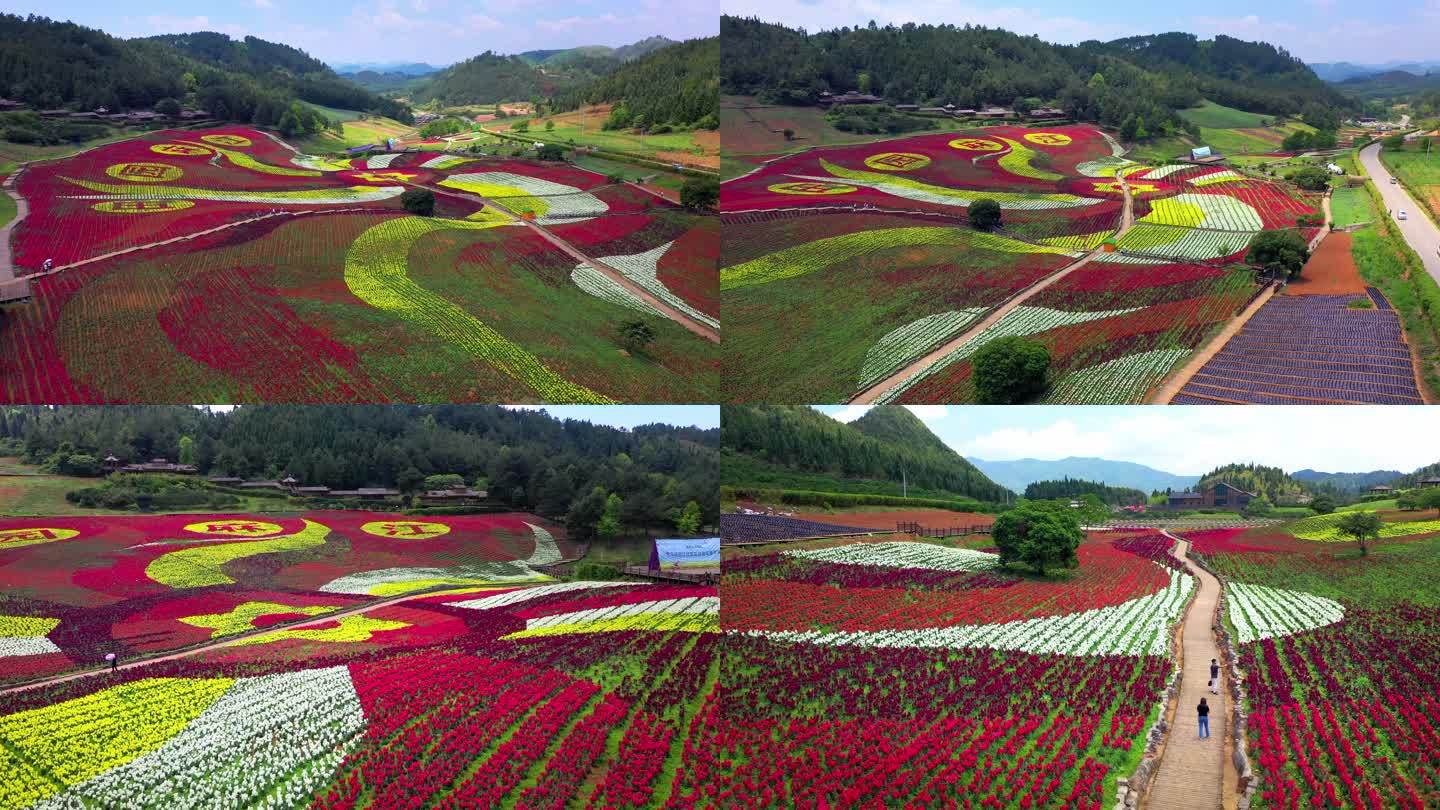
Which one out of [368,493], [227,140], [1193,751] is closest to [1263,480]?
[1193,751]

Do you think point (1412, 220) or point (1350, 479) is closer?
point (1350, 479)

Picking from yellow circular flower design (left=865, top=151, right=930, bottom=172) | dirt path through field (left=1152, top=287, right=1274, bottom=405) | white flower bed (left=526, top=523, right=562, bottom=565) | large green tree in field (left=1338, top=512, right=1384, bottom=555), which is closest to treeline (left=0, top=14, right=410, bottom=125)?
white flower bed (left=526, top=523, right=562, bottom=565)

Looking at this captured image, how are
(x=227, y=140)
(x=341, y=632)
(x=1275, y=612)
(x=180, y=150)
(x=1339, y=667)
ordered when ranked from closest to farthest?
(x=1339, y=667) → (x=1275, y=612) → (x=341, y=632) → (x=180, y=150) → (x=227, y=140)

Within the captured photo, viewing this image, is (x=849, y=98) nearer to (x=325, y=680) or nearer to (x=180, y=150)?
(x=180, y=150)

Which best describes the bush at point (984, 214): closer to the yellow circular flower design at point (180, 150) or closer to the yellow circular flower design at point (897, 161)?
the yellow circular flower design at point (897, 161)

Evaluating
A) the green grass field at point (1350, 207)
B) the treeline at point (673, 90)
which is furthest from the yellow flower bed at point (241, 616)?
the green grass field at point (1350, 207)

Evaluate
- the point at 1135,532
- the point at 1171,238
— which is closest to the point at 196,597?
the point at 1135,532

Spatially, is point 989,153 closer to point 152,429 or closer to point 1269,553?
point 1269,553
